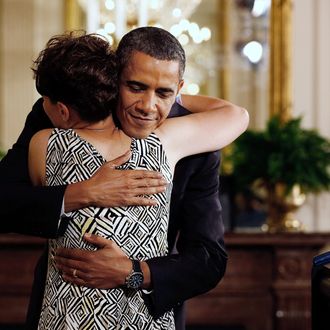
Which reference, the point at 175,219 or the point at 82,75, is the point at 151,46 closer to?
the point at 82,75

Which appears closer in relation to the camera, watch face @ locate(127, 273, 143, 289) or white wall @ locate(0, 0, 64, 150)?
watch face @ locate(127, 273, 143, 289)

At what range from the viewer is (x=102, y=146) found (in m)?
1.98

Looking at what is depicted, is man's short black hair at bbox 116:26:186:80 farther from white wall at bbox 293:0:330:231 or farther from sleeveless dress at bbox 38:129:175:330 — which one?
white wall at bbox 293:0:330:231

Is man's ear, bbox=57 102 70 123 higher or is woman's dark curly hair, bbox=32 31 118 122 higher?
woman's dark curly hair, bbox=32 31 118 122

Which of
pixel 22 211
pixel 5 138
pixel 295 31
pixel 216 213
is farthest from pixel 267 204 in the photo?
pixel 22 211

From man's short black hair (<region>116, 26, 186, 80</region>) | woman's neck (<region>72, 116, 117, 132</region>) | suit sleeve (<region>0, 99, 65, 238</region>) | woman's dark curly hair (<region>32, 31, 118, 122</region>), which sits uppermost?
man's short black hair (<region>116, 26, 186, 80</region>)

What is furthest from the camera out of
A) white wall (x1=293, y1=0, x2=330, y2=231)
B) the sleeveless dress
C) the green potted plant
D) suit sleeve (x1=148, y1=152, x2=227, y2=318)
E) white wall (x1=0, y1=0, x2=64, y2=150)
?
white wall (x1=0, y1=0, x2=64, y2=150)

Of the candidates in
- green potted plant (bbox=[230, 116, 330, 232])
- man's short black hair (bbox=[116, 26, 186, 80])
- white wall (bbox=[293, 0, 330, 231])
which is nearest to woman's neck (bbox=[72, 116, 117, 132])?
man's short black hair (bbox=[116, 26, 186, 80])

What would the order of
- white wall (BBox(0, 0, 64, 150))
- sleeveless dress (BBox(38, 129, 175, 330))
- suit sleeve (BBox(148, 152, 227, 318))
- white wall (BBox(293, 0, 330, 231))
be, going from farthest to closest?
1. white wall (BBox(0, 0, 64, 150))
2. white wall (BBox(293, 0, 330, 231))
3. suit sleeve (BBox(148, 152, 227, 318))
4. sleeveless dress (BBox(38, 129, 175, 330))

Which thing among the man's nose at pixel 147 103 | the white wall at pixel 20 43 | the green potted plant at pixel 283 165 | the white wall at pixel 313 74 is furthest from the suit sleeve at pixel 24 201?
the white wall at pixel 20 43

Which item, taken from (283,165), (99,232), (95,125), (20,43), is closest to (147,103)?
(95,125)

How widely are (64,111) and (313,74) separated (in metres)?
3.60

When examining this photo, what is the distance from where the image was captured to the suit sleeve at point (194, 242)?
6.77ft

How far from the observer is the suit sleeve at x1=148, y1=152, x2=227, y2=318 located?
2.06m
